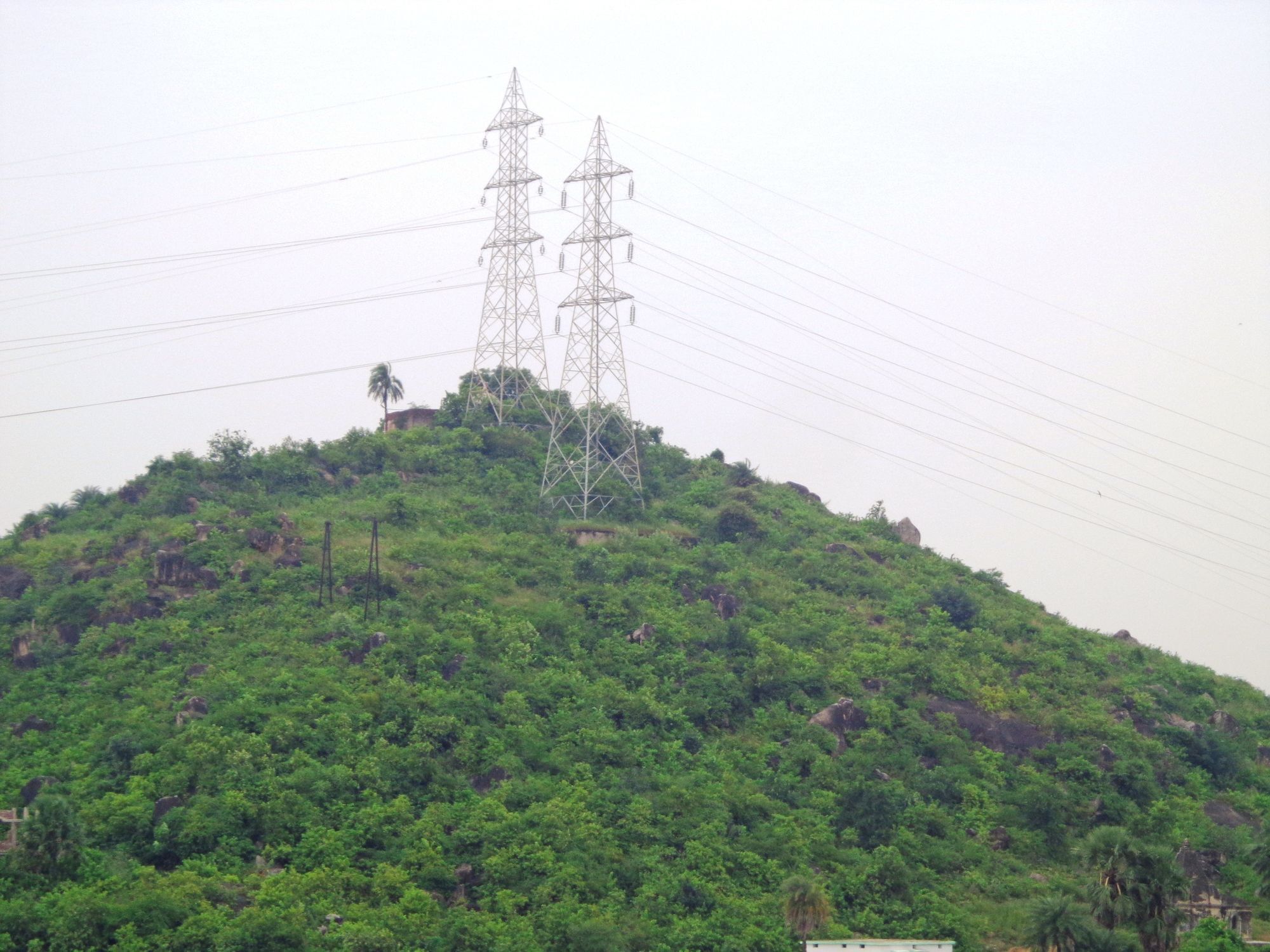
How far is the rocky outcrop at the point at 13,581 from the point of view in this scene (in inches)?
2889

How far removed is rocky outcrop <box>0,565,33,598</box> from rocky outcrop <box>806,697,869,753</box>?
37459 millimetres

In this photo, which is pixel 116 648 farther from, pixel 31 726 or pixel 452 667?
pixel 452 667

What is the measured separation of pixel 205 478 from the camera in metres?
82.9

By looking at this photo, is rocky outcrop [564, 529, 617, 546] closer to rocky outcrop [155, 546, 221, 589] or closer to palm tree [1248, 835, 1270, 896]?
rocky outcrop [155, 546, 221, 589]

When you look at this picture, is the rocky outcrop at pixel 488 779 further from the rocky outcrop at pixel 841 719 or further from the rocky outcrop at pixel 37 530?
the rocky outcrop at pixel 37 530

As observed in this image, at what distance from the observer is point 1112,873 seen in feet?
169

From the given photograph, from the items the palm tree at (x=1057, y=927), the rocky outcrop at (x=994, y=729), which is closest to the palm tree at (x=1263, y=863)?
the palm tree at (x=1057, y=927)

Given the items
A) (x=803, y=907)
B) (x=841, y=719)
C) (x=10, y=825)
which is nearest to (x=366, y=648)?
(x=10, y=825)

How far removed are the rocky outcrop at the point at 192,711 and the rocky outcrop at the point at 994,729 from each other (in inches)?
1273

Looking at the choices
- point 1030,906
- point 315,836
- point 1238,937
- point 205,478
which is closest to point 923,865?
point 1030,906

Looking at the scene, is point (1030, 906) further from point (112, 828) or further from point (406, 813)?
point (112, 828)

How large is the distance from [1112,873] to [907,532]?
43975 millimetres

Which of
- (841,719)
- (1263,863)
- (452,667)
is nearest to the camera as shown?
(1263,863)

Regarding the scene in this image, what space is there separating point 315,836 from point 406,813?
3746 mm
